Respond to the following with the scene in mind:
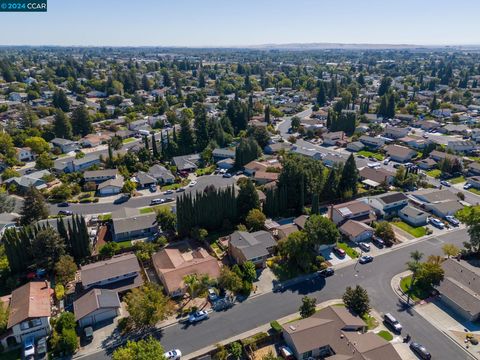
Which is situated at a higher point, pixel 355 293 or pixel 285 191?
pixel 285 191

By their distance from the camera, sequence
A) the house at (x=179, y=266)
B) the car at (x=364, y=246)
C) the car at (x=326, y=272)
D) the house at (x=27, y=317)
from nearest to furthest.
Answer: the house at (x=27, y=317) → the house at (x=179, y=266) → the car at (x=326, y=272) → the car at (x=364, y=246)

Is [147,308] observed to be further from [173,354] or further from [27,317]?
[27,317]

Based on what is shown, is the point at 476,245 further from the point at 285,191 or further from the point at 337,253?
the point at 285,191

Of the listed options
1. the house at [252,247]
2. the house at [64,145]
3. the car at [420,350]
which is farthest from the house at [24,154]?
the car at [420,350]

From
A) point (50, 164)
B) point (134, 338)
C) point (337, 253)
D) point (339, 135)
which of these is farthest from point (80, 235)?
point (339, 135)

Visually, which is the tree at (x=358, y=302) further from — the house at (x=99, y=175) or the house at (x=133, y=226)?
the house at (x=99, y=175)

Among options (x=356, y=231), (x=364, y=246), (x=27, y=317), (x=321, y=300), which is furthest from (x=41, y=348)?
(x=356, y=231)

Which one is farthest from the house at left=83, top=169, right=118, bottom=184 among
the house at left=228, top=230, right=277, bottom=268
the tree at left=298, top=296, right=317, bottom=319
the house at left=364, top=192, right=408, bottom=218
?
the house at left=364, top=192, right=408, bottom=218
